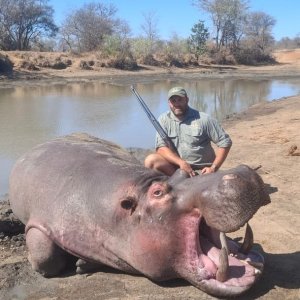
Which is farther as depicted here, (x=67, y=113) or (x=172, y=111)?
(x=67, y=113)

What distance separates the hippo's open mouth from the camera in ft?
11.4

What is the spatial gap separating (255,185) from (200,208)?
1.23 ft

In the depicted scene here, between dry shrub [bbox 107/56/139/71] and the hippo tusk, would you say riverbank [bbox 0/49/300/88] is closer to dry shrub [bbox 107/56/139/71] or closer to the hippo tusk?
dry shrub [bbox 107/56/139/71]

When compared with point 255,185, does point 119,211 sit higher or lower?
lower

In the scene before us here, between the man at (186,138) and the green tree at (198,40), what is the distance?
43745 millimetres

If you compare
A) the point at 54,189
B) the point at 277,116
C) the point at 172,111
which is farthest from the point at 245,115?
the point at 54,189

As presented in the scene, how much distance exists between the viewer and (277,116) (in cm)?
1423

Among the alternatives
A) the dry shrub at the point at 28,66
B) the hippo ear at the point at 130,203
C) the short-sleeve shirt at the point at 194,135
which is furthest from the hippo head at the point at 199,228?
the dry shrub at the point at 28,66

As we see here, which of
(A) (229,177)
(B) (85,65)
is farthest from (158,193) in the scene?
(B) (85,65)

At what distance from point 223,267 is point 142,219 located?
2.15 feet

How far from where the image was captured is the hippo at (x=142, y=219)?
328 centimetres

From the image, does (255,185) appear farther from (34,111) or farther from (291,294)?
(34,111)

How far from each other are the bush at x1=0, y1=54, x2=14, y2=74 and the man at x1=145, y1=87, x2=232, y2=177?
27962 mm

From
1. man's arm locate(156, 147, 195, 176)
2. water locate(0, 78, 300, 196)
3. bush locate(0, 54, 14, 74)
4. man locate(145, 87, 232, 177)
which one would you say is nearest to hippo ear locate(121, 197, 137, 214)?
man's arm locate(156, 147, 195, 176)
